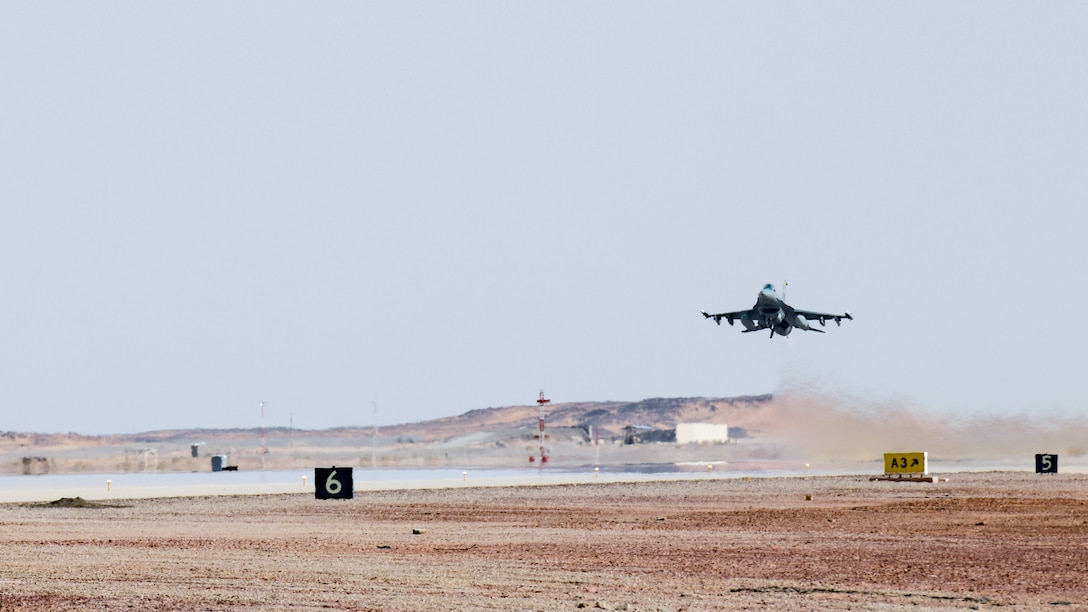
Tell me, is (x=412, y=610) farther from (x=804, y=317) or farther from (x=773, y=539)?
(x=804, y=317)

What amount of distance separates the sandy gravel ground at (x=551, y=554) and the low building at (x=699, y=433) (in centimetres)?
10057

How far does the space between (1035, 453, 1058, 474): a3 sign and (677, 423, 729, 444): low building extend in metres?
71.2

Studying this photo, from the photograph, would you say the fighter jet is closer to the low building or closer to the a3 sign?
the a3 sign

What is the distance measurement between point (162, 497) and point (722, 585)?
121 ft

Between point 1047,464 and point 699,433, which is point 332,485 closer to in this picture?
point 1047,464

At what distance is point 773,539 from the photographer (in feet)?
112

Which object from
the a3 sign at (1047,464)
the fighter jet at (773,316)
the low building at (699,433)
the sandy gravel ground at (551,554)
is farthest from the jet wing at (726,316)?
the low building at (699,433)

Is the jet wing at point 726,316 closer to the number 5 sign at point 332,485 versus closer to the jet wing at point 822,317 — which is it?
the jet wing at point 822,317

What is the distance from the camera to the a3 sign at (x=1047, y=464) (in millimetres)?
81062

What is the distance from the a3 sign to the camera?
266ft

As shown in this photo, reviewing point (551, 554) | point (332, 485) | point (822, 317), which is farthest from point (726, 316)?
point (551, 554)

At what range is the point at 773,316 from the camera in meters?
85.5

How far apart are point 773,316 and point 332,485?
3730 centimetres

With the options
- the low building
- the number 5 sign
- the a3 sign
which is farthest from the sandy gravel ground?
the low building
